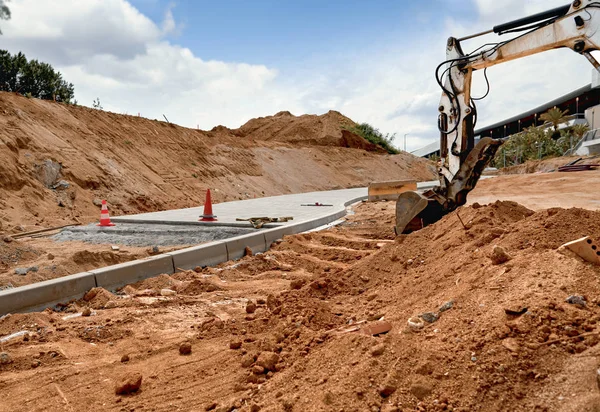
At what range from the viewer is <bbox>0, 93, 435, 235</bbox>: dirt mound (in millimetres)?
12492

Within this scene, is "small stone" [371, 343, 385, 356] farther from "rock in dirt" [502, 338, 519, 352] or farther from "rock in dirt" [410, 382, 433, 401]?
"rock in dirt" [502, 338, 519, 352]

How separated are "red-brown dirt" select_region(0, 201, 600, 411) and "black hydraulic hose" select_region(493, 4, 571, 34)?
9.79ft

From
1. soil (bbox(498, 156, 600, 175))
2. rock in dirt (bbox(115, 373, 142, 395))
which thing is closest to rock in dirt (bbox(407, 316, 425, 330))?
rock in dirt (bbox(115, 373, 142, 395))

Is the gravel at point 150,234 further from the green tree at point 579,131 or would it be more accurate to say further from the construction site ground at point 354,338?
the green tree at point 579,131

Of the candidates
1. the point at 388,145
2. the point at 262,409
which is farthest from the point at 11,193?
the point at 388,145

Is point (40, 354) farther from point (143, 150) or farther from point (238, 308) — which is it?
point (143, 150)

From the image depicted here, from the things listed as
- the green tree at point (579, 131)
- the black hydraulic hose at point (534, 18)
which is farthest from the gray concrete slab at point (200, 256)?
the green tree at point (579, 131)

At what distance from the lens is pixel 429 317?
3066 mm

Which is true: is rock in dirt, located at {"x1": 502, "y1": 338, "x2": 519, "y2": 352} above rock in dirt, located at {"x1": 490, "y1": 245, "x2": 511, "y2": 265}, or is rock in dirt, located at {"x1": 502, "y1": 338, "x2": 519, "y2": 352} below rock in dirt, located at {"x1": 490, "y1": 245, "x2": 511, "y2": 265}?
below

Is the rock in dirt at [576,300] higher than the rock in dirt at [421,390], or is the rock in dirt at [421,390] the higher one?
the rock in dirt at [576,300]

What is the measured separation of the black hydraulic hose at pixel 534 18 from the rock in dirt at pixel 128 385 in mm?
6479

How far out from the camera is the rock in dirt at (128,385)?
2.95 metres

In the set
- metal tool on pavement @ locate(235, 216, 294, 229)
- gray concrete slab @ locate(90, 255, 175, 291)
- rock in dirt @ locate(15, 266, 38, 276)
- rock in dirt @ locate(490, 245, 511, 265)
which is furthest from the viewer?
metal tool on pavement @ locate(235, 216, 294, 229)

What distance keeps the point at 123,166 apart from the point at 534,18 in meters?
13.6
